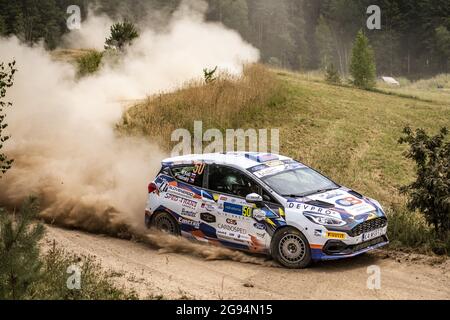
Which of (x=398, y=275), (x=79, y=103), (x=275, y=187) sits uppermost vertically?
(x=79, y=103)

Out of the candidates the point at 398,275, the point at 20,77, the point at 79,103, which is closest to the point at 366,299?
the point at 398,275

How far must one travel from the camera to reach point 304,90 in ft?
86.8

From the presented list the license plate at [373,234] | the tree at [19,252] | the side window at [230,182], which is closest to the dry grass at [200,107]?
the side window at [230,182]

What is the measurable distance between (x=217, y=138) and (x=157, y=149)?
2.54 meters

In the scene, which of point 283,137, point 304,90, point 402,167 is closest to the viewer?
point 402,167

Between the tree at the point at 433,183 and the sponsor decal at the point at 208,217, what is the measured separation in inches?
142

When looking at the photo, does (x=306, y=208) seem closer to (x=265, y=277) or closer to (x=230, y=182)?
(x=265, y=277)

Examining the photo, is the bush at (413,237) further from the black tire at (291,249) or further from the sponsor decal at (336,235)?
the black tire at (291,249)

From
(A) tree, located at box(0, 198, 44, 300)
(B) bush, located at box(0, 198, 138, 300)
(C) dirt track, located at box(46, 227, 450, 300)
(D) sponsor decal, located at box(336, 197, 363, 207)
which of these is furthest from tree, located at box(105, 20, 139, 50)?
(A) tree, located at box(0, 198, 44, 300)

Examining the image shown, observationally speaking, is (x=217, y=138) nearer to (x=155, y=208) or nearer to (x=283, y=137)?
(x=283, y=137)

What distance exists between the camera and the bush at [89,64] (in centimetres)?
2320

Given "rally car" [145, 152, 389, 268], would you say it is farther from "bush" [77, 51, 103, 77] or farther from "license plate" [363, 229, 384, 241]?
"bush" [77, 51, 103, 77]

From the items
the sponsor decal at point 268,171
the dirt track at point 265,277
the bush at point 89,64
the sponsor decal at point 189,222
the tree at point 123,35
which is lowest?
the dirt track at point 265,277

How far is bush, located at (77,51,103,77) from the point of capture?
2320 centimetres
